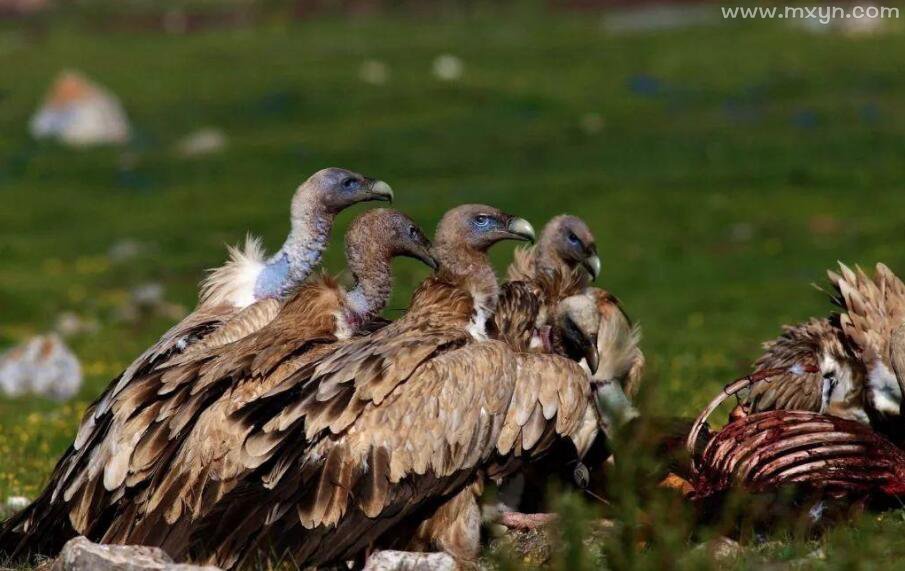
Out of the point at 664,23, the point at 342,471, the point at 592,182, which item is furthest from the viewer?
the point at 664,23

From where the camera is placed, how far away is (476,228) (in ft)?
28.9

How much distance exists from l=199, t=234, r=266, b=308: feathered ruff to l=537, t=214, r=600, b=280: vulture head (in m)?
2.31

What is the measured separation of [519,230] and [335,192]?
144cm

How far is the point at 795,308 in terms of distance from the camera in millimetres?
22281

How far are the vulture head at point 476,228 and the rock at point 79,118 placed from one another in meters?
35.0

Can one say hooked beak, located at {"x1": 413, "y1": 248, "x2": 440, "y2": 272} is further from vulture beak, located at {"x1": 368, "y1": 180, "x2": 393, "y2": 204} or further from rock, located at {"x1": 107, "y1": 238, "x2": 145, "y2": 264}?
rock, located at {"x1": 107, "y1": 238, "x2": 145, "y2": 264}

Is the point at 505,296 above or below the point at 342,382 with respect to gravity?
above

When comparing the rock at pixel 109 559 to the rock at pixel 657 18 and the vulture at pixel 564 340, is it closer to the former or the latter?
the vulture at pixel 564 340

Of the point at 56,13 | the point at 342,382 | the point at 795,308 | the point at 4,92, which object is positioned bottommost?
the point at 342,382

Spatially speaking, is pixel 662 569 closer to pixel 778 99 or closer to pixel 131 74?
pixel 778 99

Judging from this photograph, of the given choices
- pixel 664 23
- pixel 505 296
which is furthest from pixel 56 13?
pixel 505 296

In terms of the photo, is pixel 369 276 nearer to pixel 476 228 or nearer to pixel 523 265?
pixel 476 228

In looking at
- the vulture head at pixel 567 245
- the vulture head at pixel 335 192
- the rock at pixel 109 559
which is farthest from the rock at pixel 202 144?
the rock at pixel 109 559

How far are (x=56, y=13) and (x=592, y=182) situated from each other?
4490cm
